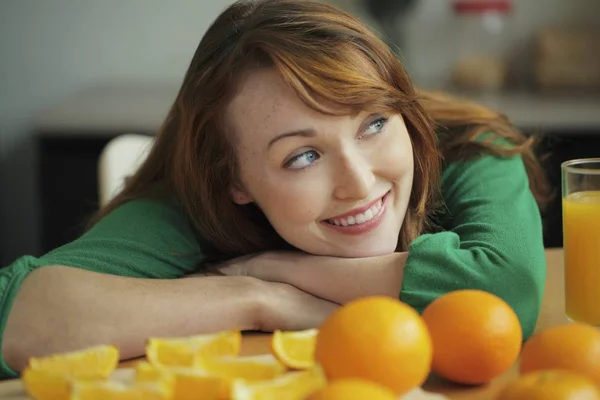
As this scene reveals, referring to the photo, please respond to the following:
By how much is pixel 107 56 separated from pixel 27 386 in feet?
8.30

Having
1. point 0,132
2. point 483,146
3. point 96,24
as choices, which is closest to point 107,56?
point 96,24

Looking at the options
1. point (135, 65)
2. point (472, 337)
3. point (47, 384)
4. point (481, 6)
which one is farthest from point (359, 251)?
point (135, 65)

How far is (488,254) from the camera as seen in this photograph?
1.27m

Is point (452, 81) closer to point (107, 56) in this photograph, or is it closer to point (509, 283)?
point (107, 56)

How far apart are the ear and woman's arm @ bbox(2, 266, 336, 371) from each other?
0.68 ft

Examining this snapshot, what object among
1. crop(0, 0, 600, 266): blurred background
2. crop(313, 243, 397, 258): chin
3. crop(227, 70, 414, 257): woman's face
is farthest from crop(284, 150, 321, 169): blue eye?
crop(0, 0, 600, 266): blurred background

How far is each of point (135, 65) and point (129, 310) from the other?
2266mm

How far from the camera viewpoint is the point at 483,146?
5.19 feet

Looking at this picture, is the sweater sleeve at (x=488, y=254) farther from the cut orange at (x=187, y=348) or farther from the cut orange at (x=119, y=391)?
the cut orange at (x=119, y=391)

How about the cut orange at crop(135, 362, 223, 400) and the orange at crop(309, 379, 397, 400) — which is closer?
the orange at crop(309, 379, 397, 400)

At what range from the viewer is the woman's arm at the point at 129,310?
1.15 metres

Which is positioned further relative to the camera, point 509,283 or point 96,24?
point 96,24

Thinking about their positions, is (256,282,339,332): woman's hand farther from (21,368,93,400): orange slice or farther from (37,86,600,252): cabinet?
(37,86,600,252): cabinet

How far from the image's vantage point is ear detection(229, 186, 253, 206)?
1439 millimetres
